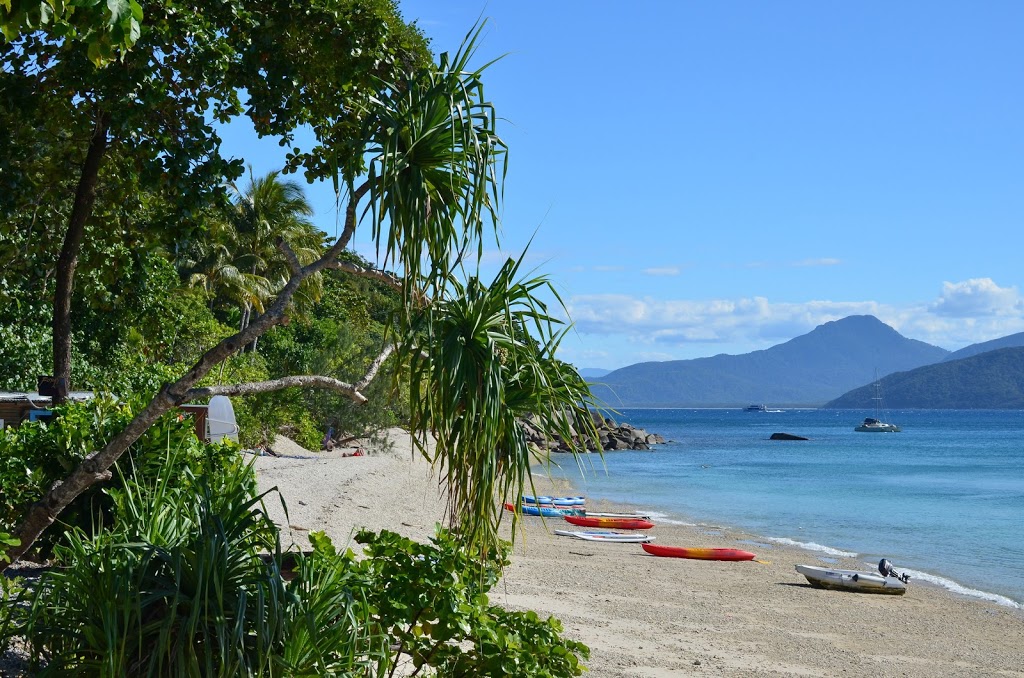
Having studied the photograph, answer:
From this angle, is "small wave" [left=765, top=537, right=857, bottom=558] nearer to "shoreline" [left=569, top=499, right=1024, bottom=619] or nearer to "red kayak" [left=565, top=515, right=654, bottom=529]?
"shoreline" [left=569, top=499, right=1024, bottom=619]

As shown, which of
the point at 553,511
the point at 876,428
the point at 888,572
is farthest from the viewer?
the point at 876,428

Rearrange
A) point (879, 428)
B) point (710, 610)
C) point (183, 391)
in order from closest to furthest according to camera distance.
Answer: point (183, 391) → point (710, 610) → point (879, 428)

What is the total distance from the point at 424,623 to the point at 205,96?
162 inches

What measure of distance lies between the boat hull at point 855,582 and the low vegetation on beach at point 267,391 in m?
10.4

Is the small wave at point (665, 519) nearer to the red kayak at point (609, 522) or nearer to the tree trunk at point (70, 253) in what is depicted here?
the red kayak at point (609, 522)

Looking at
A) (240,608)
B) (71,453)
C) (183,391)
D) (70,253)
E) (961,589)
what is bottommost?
(961,589)

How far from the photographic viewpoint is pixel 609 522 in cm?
2094

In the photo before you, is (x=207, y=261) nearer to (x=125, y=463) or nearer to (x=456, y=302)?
(x=125, y=463)

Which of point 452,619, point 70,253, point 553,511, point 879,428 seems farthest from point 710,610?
point 879,428

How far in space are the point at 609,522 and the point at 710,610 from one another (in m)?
9.14

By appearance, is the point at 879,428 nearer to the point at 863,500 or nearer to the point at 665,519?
the point at 863,500

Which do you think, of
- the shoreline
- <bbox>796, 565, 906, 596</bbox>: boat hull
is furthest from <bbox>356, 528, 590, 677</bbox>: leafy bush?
the shoreline

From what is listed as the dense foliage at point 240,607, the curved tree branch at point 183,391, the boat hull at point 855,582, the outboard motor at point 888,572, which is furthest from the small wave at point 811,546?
the curved tree branch at point 183,391

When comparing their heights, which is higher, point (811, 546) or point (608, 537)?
point (608, 537)
